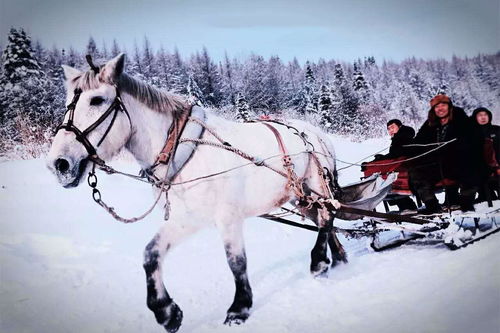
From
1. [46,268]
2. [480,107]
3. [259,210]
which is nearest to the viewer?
[46,268]

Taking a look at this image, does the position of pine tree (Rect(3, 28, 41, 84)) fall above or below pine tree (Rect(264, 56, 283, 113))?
above

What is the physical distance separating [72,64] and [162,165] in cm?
90

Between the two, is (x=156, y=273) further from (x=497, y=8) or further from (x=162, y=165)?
(x=497, y=8)

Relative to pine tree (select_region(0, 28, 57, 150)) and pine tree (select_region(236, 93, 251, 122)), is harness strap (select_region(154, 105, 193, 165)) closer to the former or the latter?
pine tree (select_region(236, 93, 251, 122))

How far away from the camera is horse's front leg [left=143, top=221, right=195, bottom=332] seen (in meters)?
2.01

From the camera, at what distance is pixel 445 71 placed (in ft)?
8.95

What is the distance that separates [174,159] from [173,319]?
1030 millimetres

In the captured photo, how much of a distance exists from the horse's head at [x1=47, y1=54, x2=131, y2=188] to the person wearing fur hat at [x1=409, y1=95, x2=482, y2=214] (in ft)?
7.94

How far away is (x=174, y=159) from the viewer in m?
2.05

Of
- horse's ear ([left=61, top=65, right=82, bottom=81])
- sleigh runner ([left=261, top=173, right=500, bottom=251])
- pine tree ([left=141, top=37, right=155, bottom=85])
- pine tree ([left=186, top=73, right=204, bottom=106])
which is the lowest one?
sleigh runner ([left=261, top=173, right=500, bottom=251])

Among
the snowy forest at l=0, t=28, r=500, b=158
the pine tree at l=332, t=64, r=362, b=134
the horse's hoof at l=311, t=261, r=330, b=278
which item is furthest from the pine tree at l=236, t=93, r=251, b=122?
the horse's hoof at l=311, t=261, r=330, b=278

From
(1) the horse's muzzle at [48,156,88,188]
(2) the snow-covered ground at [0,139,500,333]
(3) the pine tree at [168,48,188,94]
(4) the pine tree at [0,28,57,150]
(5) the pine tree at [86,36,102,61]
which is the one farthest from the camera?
(3) the pine tree at [168,48,188,94]

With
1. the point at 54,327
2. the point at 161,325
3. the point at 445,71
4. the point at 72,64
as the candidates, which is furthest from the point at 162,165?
the point at 445,71

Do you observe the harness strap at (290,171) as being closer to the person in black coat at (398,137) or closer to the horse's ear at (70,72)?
the person in black coat at (398,137)
